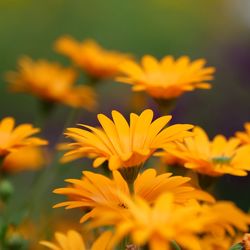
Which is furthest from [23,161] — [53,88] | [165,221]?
[165,221]

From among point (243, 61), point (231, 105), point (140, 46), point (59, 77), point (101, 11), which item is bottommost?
point (59, 77)

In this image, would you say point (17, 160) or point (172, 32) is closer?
point (17, 160)

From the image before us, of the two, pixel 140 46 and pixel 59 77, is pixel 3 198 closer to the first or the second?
pixel 59 77

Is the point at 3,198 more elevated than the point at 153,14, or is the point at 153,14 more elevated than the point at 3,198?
the point at 153,14

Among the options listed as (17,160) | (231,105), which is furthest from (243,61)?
(17,160)

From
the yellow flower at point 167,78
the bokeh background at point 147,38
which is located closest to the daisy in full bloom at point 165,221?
the yellow flower at point 167,78

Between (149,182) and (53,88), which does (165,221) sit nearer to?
(149,182)

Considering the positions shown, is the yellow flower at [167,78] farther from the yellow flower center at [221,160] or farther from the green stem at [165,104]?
the yellow flower center at [221,160]

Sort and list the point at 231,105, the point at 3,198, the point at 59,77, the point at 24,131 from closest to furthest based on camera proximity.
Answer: the point at 24,131 < the point at 3,198 < the point at 59,77 < the point at 231,105
